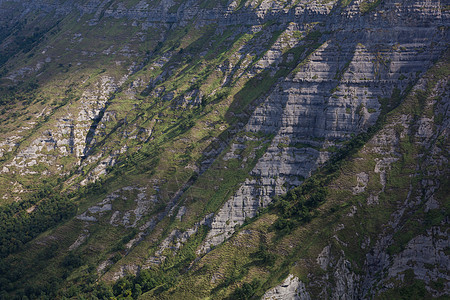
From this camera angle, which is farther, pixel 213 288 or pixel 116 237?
pixel 116 237

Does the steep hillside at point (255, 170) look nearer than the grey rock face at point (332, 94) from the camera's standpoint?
Yes

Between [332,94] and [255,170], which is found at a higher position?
[332,94]

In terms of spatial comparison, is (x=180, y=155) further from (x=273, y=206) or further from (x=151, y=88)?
(x=151, y=88)

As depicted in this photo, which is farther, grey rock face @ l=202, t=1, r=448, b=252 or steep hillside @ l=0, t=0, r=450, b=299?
grey rock face @ l=202, t=1, r=448, b=252

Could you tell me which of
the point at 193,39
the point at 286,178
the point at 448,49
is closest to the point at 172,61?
the point at 193,39

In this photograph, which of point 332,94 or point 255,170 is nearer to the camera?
point 255,170

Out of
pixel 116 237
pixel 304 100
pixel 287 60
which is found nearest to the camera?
pixel 116 237

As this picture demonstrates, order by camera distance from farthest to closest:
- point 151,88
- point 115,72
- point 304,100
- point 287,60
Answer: point 115,72, point 151,88, point 287,60, point 304,100

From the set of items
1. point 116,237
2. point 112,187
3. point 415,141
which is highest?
point 415,141
